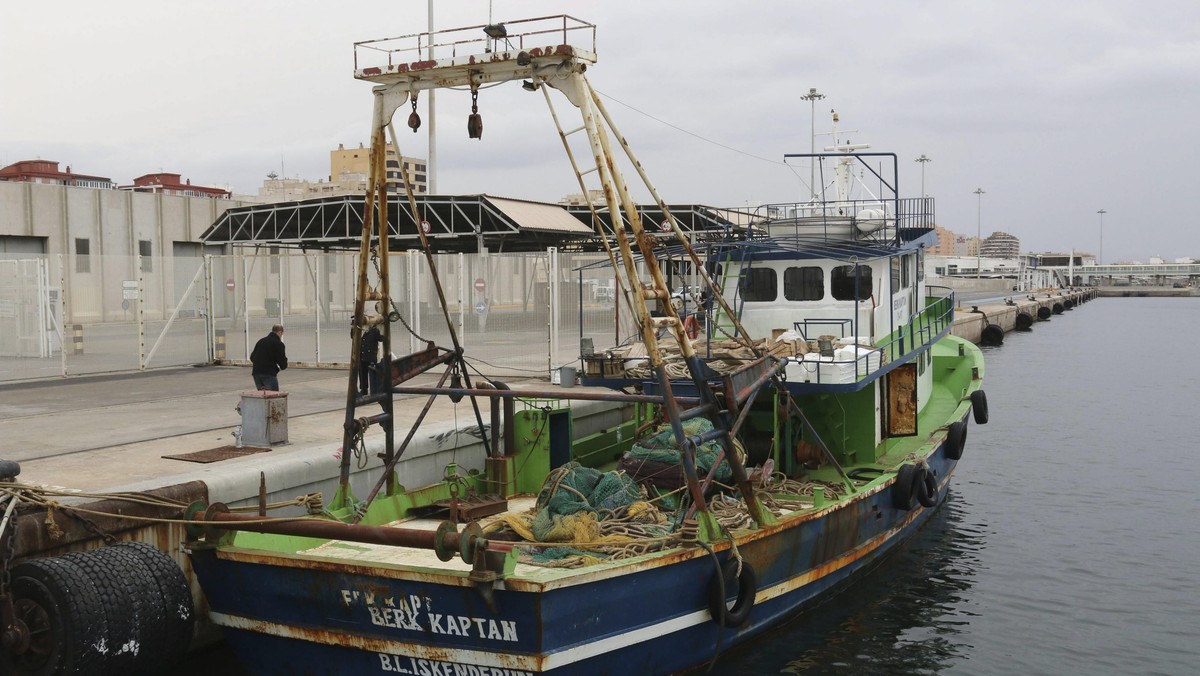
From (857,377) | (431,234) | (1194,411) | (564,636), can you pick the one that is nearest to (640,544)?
(564,636)

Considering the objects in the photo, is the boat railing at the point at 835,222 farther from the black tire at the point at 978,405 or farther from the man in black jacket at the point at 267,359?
the man in black jacket at the point at 267,359

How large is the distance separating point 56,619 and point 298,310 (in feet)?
55.2

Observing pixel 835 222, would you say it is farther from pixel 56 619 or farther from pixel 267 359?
pixel 56 619

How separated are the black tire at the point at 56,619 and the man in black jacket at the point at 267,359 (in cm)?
789

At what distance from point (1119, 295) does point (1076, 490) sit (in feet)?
557

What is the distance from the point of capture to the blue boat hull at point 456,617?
7699 millimetres

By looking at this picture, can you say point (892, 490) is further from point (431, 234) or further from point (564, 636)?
point (431, 234)

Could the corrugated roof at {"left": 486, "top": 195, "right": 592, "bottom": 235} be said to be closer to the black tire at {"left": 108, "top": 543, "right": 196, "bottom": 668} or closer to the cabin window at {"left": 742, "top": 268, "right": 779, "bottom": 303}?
the cabin window at {"left": 742, "top": 268, "right": 779, "bottom": 303}

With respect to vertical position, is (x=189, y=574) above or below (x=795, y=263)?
below

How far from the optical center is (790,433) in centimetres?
1277

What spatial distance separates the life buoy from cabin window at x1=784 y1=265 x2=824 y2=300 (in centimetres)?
604

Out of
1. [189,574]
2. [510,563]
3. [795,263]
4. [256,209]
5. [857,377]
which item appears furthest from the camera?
[256,209]

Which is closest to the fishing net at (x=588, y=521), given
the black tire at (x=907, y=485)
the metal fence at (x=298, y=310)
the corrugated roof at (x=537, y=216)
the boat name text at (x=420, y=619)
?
the boat name text at (x=420, y=619)

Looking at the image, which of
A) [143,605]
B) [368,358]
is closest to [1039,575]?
[368,358]
